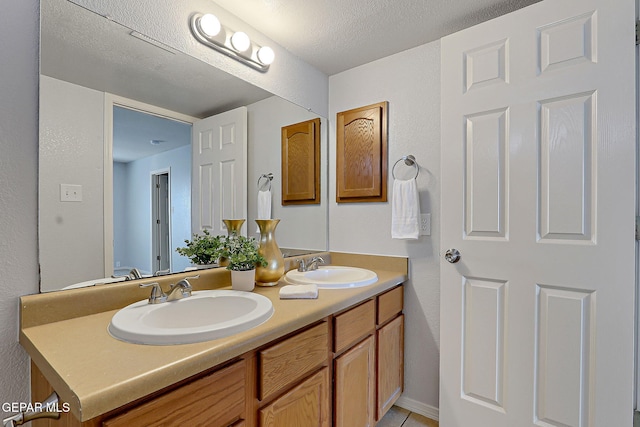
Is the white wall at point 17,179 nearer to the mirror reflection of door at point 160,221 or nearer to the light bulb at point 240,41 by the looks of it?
the mirror reflection of door at point 160,221

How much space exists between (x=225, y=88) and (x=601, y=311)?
192 centimetres

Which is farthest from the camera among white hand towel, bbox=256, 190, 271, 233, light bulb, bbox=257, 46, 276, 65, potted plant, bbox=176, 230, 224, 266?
white hand towel, bbox=256, 190, 271, 233

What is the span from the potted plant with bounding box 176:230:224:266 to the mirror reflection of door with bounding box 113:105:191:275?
32mm

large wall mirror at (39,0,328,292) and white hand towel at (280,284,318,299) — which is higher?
large wall mirror at (39,0,328,292)

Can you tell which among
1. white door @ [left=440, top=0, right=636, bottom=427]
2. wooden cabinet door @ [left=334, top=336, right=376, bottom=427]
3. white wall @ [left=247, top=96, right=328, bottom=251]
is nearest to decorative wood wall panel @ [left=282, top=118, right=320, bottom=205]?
white wall @ [left=247, top=96, right=328, bottom=251]

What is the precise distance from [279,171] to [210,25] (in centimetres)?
82

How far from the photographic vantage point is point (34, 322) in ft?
3.08

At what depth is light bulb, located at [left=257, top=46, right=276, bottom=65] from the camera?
1.66 m

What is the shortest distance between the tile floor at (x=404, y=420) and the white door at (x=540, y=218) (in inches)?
7.7

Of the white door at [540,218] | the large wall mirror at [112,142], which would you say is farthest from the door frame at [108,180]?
the white door at [540,218]

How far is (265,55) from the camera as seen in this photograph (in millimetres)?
1665

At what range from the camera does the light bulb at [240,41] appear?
1.51m

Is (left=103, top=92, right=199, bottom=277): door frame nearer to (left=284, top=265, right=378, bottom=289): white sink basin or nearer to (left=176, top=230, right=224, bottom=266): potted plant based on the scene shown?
(left=176, top=230, right=224, bottom=266): potted plant

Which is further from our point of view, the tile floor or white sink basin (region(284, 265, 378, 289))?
the tile floor
